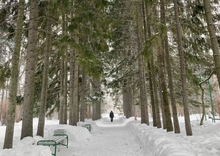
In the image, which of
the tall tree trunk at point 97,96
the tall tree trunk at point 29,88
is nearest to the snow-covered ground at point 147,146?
the tall tree trunk at point 29,88

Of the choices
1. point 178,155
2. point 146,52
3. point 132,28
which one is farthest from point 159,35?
point 132,28

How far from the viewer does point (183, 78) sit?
6.86m

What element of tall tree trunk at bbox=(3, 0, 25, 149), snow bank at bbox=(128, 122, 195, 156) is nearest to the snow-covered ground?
snow bank at bbox=(128, 122, 195, 156)

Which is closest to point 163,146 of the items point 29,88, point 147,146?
point 147,146

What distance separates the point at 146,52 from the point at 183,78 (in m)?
1.67

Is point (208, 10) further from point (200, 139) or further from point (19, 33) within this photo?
point (19, 33)

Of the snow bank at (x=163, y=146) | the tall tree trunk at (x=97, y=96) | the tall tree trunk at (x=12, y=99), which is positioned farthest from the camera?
the tall tree trunk at (x=97, y=96)

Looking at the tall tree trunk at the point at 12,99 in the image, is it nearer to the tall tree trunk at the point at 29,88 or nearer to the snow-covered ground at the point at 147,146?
the snow-covered ground at the point at 147,146

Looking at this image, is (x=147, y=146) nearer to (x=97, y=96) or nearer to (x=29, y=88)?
(x=29, y=88)

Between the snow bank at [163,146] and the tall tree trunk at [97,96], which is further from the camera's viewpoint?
the tall tree trunk at [97,96]

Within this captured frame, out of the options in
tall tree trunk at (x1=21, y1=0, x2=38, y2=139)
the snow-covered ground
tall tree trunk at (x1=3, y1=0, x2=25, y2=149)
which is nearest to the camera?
the snow-covered ground

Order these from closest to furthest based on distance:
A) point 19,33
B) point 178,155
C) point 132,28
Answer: point 178,155 < point 19,33 < point 132,28

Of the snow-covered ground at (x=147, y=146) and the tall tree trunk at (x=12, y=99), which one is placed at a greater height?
the tall tree trunk at (x=12, y=99)

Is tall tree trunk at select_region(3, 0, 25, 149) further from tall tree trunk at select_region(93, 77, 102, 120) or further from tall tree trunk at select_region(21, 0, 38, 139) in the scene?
tall tree trunk at select_region(93, 77, 102, 120)
